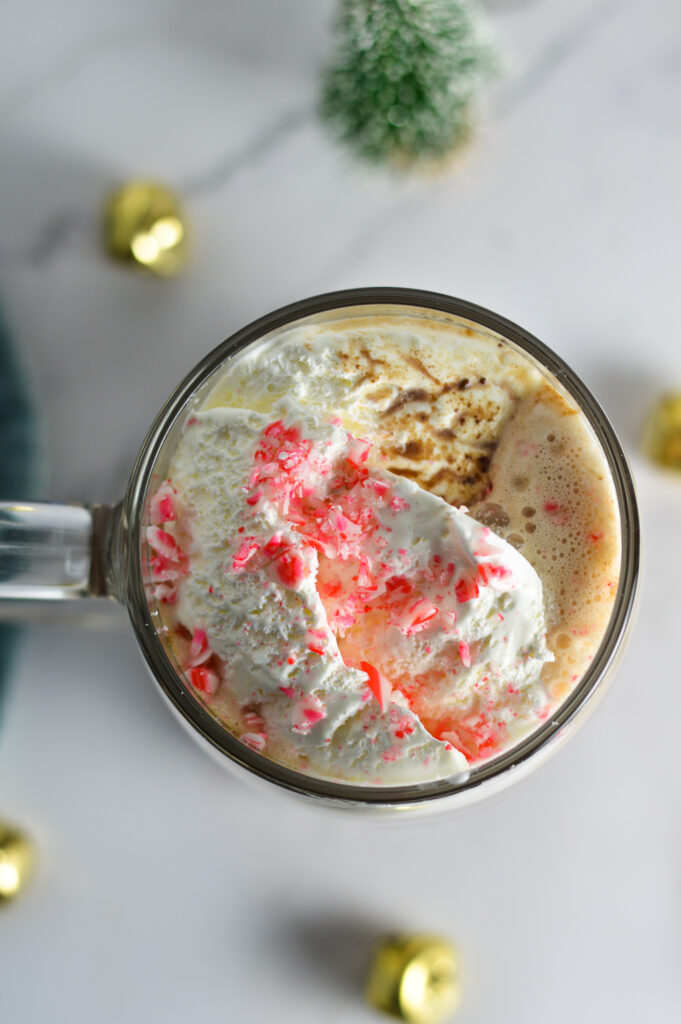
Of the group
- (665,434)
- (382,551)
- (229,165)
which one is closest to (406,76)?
(229,165)

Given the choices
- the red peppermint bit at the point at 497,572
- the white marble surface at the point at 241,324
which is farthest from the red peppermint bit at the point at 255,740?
the white marble surface at the point at 241,324

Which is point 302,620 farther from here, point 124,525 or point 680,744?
point 680,744

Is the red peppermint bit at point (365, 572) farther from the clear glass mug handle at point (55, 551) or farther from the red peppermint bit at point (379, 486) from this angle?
the clear glass mug handle at point (55, 551)

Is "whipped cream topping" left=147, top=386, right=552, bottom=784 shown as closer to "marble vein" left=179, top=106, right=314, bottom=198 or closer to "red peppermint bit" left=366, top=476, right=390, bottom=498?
"red peppermint bit" left=366, top=476, right=390, bottom=498

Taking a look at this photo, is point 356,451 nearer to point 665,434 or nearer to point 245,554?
point 245,554

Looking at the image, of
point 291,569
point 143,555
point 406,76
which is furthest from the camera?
point 406,76

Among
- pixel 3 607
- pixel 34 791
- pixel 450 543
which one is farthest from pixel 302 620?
pixel 34 791

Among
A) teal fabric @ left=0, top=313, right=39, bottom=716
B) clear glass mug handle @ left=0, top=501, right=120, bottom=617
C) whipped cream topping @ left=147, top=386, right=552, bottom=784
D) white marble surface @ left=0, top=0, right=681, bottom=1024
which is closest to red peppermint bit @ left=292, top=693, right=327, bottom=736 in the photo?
whipped cream topping @ left=147, top=386, right=552, bottom=784
